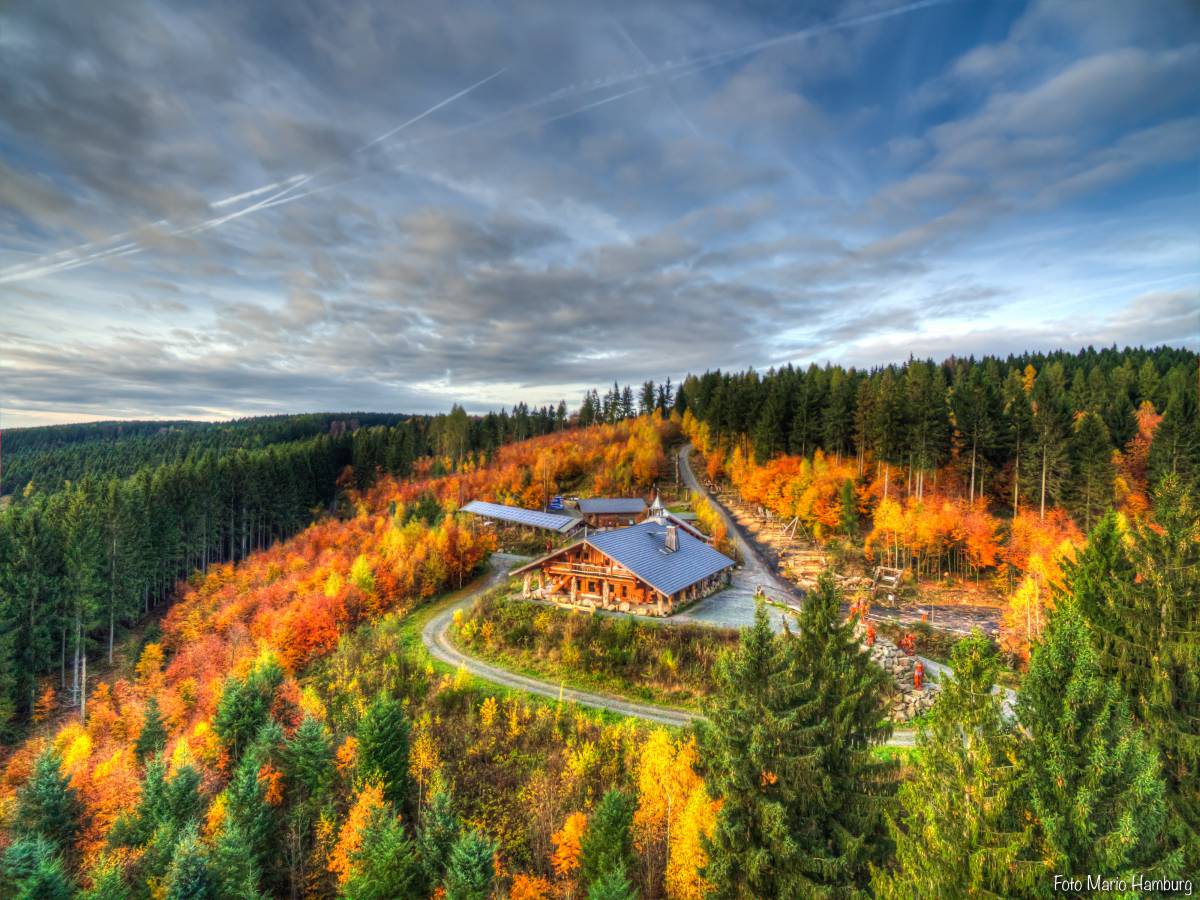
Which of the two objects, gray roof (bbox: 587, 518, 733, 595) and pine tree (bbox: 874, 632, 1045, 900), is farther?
gray roof (bbox: 587, 518, 733, 595)

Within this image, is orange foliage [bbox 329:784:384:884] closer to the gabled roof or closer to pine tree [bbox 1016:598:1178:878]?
the gabled roof

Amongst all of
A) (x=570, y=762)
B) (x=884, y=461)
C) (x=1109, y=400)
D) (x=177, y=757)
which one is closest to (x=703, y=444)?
(x=884, y=461)

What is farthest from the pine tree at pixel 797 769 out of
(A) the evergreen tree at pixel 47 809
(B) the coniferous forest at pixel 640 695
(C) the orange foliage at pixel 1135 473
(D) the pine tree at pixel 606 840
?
(C) the orange foliage at pixel 1135 473

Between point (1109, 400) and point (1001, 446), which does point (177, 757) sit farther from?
point (1109, 400)

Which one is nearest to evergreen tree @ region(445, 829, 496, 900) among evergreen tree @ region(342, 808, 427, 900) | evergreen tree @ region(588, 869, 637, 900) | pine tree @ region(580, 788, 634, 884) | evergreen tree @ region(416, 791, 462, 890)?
evergreen tree @ region(416, 791, 462, 890)

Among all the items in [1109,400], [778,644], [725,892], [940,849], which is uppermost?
[1109,400]

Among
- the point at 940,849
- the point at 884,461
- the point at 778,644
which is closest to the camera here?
the point at 940,849
